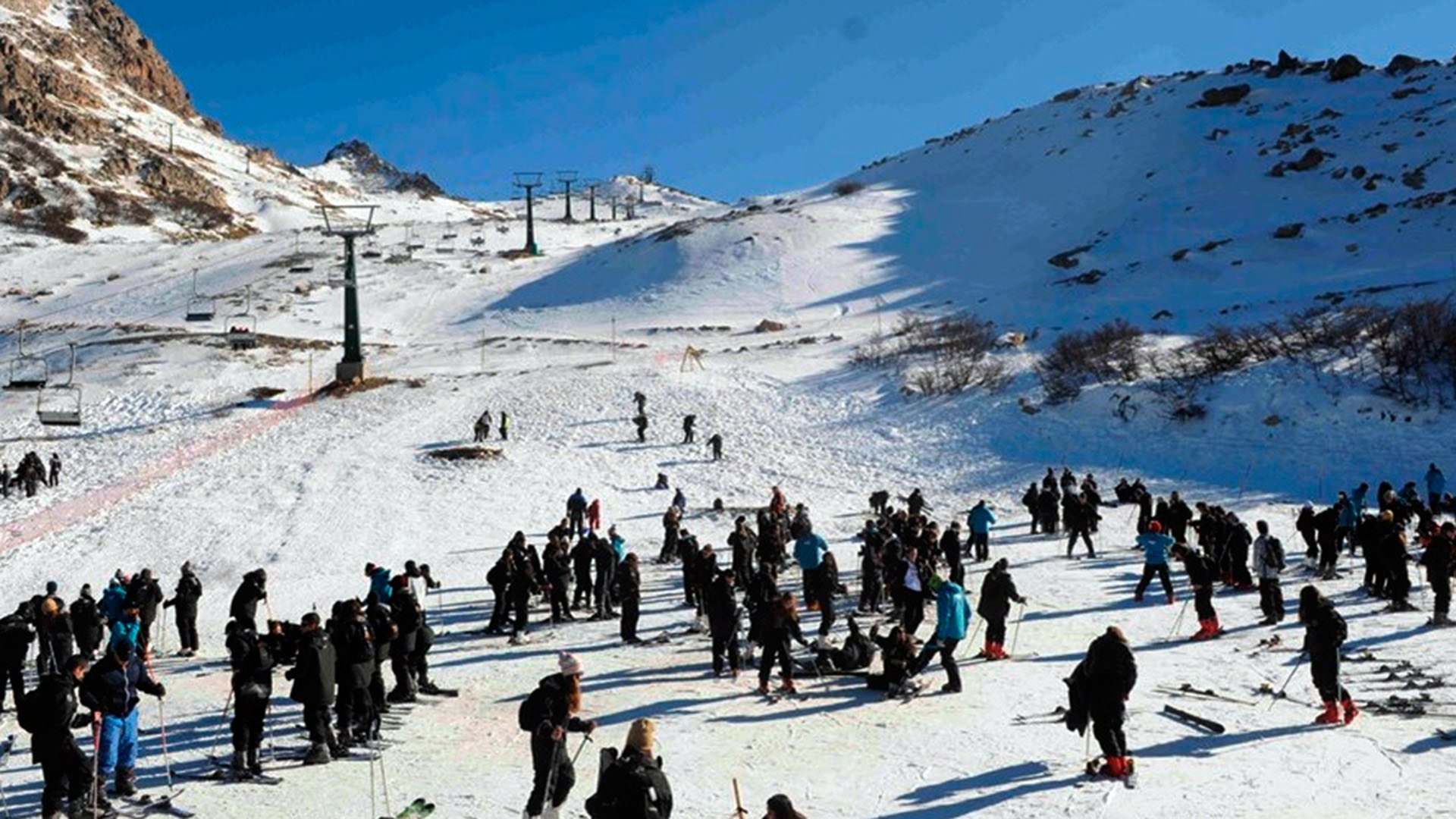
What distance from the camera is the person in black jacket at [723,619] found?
45.8ft

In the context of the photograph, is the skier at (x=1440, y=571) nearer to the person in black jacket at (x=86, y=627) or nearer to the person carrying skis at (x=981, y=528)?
the person carrying skis at (x=981, y=528)

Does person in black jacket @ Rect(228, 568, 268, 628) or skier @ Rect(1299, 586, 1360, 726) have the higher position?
person in black jacket @ Rect(228, 568, 268, 628)

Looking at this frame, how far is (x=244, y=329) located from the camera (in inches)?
2328

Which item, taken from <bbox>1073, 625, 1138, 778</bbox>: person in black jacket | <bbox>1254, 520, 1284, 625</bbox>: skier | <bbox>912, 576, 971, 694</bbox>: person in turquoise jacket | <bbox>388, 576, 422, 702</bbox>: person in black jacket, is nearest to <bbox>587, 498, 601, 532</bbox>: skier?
<bbox>388, 576, 422, 702</bbox>: person in black jacket

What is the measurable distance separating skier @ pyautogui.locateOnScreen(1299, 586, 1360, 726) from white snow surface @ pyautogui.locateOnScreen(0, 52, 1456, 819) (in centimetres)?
29

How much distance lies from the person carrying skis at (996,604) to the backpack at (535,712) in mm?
7203

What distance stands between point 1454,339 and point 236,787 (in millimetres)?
37494

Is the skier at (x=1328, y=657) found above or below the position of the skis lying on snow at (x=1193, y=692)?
above

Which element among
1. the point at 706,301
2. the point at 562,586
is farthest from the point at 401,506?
the point at 706,301

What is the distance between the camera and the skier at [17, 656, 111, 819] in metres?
9.31

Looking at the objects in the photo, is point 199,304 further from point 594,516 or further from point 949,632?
point 949,632

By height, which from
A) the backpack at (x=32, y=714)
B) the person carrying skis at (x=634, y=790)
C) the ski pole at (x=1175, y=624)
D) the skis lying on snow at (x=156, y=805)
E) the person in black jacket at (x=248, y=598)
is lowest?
the skis lying on snow at (x=156, y=805)

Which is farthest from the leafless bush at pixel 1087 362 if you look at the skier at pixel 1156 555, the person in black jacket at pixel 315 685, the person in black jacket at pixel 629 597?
the person in black jacket at pixel 315 685

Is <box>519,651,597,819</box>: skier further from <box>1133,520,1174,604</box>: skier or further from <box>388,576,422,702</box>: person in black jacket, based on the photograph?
<box>1133,520,1174,604</box>: skier
